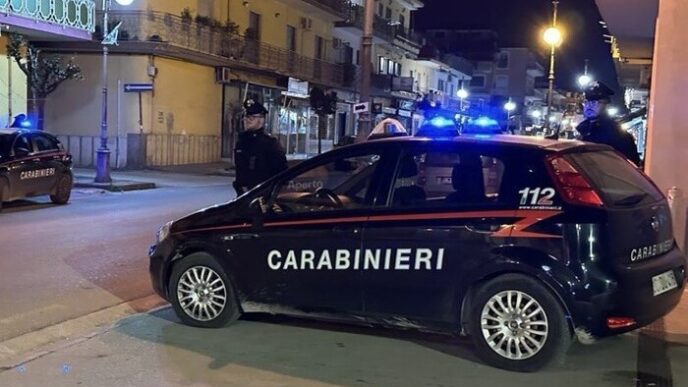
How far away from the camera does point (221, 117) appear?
Result: 33031 mm

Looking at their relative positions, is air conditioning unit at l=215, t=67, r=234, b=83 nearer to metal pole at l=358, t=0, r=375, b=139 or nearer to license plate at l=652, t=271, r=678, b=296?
metal pole at l=358, t=0, r=375, b=139

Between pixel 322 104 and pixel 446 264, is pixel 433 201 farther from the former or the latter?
pixel 322 104

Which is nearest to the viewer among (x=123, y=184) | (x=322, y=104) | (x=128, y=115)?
(x=123, y=184)

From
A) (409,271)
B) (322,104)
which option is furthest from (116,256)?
(322,104)

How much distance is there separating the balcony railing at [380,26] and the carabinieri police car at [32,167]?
27123 mm

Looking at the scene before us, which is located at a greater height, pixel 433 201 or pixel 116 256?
pixel 433 201

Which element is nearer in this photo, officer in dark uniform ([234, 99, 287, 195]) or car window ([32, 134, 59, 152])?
officer in dark uniform ([234, 99, 287, 195])

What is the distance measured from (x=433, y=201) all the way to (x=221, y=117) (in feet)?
92.4

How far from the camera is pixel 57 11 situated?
22.2 metres

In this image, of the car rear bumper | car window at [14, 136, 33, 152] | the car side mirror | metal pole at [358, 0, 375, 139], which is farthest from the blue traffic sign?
the car rear bumper

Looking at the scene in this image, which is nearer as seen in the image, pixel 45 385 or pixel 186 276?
pixel 45 385

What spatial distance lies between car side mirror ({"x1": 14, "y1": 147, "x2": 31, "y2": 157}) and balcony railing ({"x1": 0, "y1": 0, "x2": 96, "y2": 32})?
6.25m

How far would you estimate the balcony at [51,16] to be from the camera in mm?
20234

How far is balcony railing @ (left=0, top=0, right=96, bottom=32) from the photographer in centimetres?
2027
